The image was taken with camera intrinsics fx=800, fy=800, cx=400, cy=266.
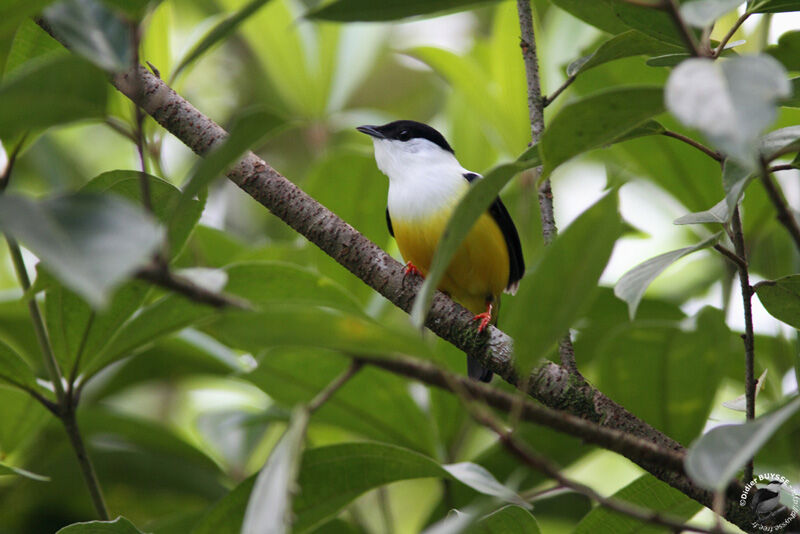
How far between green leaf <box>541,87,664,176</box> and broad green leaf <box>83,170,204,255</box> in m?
0.59

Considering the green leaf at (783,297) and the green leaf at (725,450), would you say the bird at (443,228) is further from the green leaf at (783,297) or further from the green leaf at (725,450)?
the green leaf at (725,450)

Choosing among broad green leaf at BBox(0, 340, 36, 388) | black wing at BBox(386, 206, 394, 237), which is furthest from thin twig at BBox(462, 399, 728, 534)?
black wing at BBox(386, 206, 394, 237)

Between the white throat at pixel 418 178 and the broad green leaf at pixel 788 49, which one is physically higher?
the white throat at pixel 418 178

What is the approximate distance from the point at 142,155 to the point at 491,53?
2197 millimetres

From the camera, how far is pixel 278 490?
877 mm

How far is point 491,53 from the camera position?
2.92 m

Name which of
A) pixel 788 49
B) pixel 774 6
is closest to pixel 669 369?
pixel 788 49

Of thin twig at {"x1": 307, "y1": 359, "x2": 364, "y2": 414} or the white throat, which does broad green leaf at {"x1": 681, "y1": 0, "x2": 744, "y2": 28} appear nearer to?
thin twig at {"x1": 307, "y1": 359, "x2": 364, "y2": 414}

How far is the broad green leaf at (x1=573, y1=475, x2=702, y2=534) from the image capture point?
1501mm

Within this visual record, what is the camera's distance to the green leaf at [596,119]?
102 centimetres

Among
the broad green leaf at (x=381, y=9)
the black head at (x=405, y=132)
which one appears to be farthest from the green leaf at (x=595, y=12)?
the black head at (x=405, y=132)

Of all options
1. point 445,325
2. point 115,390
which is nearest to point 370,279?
point 445,325

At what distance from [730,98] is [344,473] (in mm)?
1037

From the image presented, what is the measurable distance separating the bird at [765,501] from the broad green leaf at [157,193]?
1012mm
